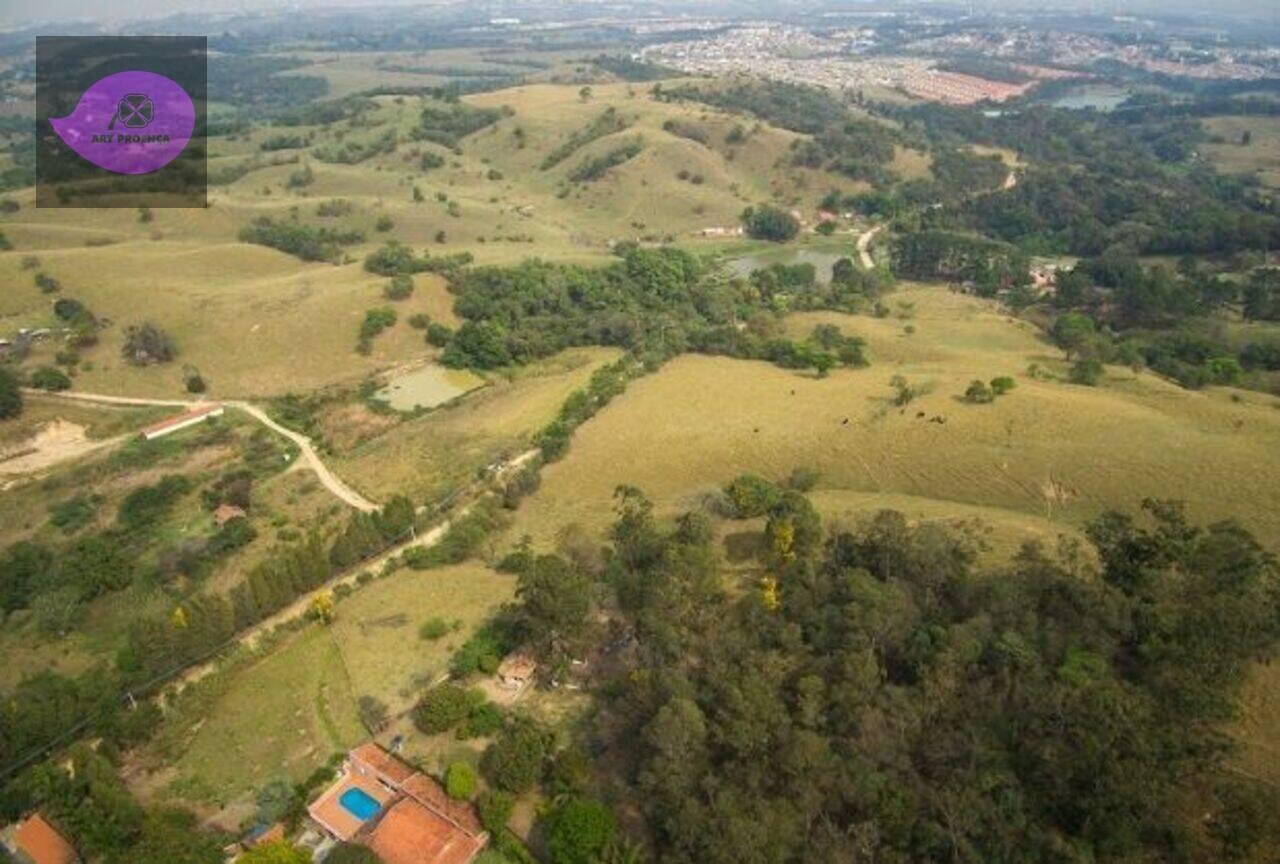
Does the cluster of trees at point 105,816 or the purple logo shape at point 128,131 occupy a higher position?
the purple logo shape at point 128,131

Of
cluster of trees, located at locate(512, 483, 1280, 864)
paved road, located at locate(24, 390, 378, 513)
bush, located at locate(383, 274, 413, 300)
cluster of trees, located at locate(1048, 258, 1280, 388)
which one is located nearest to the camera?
cluster of trees, located at locate(512, 483, 1280, 864)

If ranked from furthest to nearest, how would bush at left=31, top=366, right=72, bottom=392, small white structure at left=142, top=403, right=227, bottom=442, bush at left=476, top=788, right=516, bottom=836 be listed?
bush at left=31, top=366, right=72, bottom=392
small white structure at left=142, top=403, right=227, bottom=442
bush at left=476, top=788, right=516, bottom=836

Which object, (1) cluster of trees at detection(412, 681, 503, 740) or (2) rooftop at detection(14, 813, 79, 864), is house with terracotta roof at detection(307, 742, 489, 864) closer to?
(1) cluster of trees at detection(412, 681, 503, 740)

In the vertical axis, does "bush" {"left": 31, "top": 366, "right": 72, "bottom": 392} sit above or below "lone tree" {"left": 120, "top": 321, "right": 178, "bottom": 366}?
below

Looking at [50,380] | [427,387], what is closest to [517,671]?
[427,387]

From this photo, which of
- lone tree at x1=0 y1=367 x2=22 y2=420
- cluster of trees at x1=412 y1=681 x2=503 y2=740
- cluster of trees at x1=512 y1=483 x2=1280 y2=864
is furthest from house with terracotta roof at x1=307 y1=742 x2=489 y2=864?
lone tree at x1=0 y1=367 x2=22 y2=420

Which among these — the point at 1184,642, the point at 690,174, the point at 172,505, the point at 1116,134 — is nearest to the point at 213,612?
the point at 172,505

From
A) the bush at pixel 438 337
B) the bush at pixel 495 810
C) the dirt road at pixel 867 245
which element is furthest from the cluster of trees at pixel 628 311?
the bush at pixel 495 810

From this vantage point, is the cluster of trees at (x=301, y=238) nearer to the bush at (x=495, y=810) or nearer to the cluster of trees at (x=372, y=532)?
the cluster of trees at (x=372, y=532)
